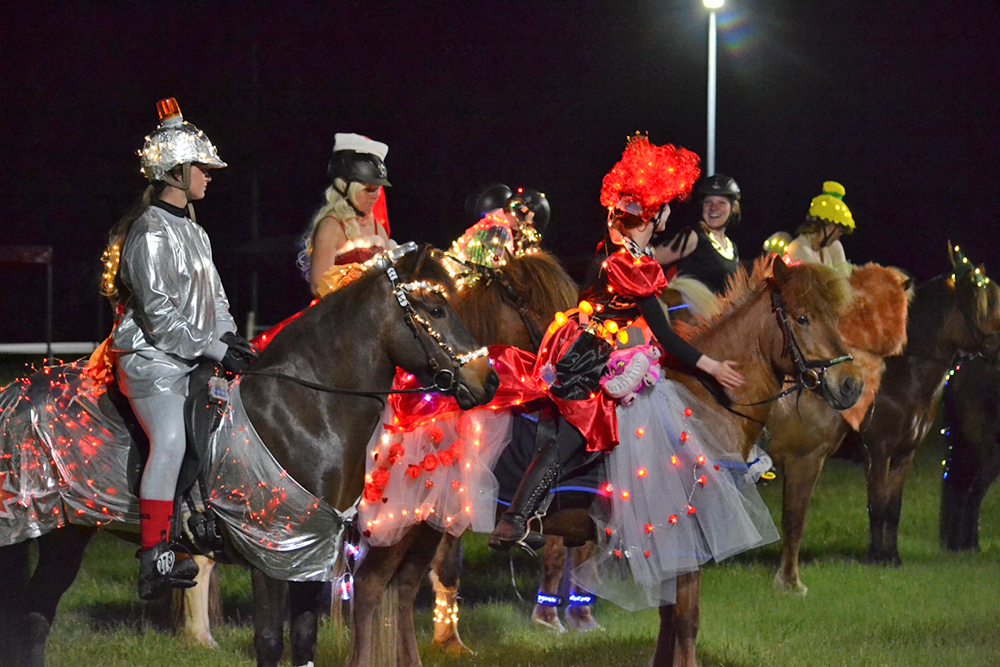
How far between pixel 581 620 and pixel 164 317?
3964 millimetres

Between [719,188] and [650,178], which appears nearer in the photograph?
[650,178]

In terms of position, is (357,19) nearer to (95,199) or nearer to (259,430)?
(95,199)

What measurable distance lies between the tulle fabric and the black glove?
2.44 ft

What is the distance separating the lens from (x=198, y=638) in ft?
23.2

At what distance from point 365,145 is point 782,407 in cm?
346

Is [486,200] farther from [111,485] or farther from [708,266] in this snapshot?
[111,485]

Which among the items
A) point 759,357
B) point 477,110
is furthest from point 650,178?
point 477,110

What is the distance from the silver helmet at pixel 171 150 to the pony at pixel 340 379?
85 cm

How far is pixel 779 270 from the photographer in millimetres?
5879

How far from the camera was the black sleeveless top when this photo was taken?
859 cm

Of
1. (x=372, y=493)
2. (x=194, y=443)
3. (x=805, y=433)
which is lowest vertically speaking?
(x=805, y=433)

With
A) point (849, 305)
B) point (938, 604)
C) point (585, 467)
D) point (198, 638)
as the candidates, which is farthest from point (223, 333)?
point (938, 604)

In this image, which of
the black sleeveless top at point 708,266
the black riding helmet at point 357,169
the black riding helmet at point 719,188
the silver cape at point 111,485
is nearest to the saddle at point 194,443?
the silver cape at point 111,485

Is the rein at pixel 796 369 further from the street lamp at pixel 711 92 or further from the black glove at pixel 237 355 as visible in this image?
the street lamp at pixel 711 92
